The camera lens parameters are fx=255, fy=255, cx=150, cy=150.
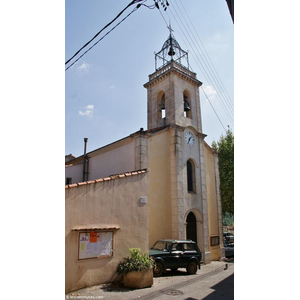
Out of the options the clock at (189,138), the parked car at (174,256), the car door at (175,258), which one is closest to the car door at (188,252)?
the parked car at (174,256)

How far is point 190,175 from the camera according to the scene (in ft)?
51.7

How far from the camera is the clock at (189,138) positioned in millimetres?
15698

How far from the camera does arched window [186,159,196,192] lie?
15539mm

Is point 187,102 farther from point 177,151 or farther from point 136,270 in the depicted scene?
point 136,270

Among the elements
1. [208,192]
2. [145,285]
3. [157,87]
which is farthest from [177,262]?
[157,87]

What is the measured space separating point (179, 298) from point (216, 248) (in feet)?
31.6

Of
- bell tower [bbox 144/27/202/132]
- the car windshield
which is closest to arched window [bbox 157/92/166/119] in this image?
bell tower [bbox 144/27/202/132]

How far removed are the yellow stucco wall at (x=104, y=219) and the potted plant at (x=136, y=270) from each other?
342 mm

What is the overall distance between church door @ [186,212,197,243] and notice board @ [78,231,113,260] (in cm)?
732

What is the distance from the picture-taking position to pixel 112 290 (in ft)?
25.4

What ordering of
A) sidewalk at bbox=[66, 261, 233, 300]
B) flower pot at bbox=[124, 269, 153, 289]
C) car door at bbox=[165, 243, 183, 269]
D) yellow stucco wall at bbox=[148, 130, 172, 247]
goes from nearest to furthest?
sidewalk at bbox=[66, 261, 233, 300] → flower pot at bbox=[124, 269, 153, 289] → car door at bbox=[165, 243, 183, 269] → yellow stucco wall at bbox=[148, 130, 172, 247]

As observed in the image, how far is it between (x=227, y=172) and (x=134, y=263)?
59.1ft

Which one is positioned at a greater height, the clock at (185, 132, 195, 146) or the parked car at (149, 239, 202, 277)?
the clock at (185, 132, 195, 146)

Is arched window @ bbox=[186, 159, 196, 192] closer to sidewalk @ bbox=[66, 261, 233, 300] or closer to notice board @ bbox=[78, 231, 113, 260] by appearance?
sidewalk @ bbox=[66, 261, 233, 300]
